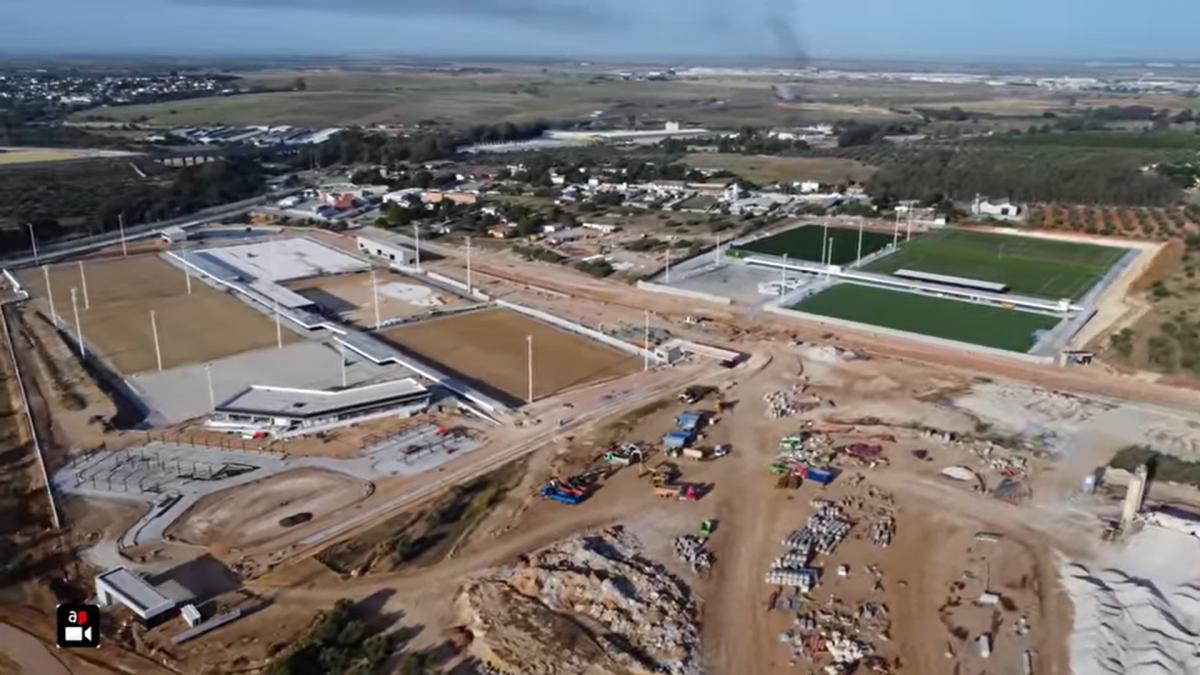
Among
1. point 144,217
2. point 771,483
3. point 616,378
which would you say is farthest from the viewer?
point 144,217

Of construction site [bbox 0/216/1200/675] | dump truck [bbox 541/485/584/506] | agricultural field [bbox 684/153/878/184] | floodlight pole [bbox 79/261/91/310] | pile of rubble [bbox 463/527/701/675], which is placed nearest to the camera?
pile of rubble [bbox 463/527/701/675]

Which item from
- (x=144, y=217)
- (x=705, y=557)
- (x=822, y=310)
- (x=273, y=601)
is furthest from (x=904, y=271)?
(x=144, y=217)

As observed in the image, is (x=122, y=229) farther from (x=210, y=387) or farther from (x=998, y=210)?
(x=998, y=210)

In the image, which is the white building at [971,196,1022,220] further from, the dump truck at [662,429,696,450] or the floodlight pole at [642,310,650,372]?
the dump truck at [662,429,696,450]

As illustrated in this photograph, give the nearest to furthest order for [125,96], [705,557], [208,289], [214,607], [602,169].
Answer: [214,607] → [705,557] → [208,289] → [602,169] → [125,96]

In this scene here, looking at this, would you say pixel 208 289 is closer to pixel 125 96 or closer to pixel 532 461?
pixel 532 461

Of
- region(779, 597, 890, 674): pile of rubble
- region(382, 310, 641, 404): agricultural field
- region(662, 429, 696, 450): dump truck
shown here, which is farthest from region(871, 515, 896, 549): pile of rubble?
region(382, 310, 641, 404): agricultural field

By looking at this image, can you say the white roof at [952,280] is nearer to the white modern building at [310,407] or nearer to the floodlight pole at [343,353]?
the white modern building at [310,407]
